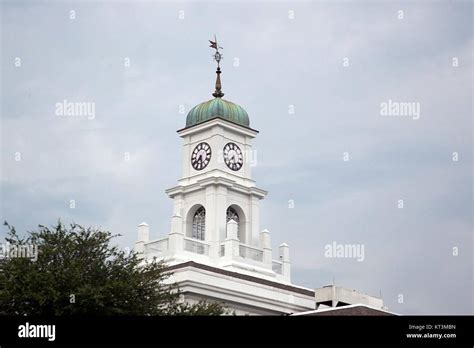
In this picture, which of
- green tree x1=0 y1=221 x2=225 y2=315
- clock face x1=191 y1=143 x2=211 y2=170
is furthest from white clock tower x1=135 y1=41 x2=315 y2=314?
green tree x1=0 y1=221 x2=225 y2=315

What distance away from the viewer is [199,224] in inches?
2589

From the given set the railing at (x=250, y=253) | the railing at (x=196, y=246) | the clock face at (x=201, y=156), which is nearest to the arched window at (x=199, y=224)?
the railing at (x=196, y=246)

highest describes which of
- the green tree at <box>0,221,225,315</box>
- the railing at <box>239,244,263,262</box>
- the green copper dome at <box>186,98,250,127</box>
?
the green copper dome at <box>186,98,250,127</box>

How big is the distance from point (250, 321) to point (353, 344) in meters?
3.35

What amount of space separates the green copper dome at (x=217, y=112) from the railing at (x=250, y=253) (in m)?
8.17

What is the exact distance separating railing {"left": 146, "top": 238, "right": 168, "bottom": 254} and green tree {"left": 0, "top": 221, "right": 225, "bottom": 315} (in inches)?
438

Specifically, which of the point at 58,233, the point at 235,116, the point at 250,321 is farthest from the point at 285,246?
the point at 250,321

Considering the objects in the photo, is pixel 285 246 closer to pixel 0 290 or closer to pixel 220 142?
pixel 220 142

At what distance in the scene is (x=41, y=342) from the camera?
1363 inches

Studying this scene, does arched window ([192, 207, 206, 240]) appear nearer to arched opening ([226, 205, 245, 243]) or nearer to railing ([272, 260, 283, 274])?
arched opening ([226, 205, 245, 243])

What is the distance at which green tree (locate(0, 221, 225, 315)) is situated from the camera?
147ft

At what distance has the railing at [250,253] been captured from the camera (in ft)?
207
